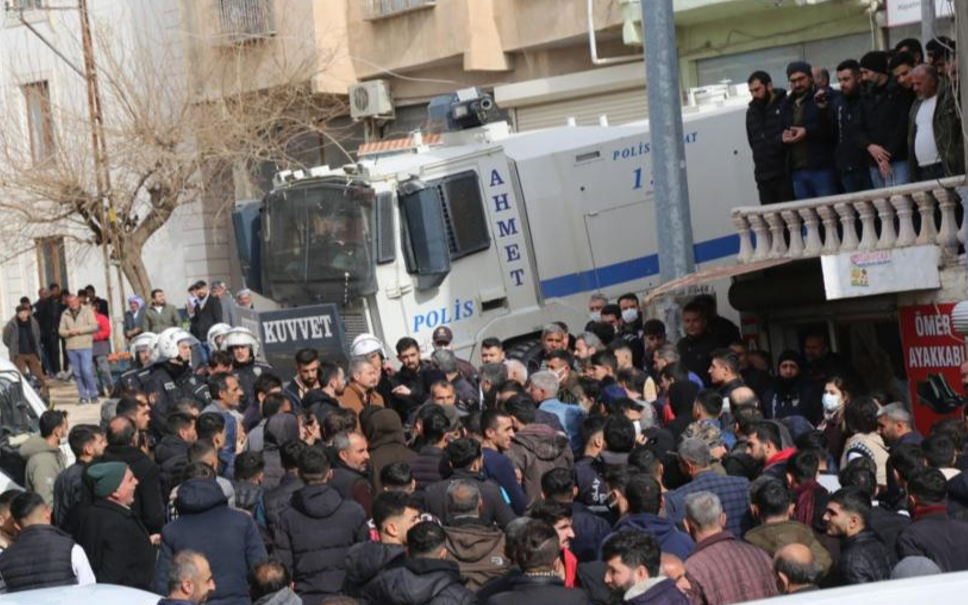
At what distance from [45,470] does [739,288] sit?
6822mm

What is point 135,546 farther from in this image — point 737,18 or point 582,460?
point 737,18

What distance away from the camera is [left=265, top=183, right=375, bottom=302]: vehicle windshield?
61.3 ft

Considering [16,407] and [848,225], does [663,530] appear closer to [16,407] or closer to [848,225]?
[848,225]

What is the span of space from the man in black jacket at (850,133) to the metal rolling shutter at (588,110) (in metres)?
11.0

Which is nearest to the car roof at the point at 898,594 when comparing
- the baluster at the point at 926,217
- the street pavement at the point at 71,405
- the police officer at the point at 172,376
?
the baluster at the point at 926,217

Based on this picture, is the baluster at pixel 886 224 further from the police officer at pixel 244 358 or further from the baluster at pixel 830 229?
the police officer at pixel 244 358

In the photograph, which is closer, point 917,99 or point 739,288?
point 917,99

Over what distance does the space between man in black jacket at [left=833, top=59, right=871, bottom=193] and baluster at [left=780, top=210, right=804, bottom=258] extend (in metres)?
0.57

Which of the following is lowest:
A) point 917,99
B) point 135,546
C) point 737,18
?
point 135,546

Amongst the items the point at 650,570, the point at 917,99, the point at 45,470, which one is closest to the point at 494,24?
the point at 917,99

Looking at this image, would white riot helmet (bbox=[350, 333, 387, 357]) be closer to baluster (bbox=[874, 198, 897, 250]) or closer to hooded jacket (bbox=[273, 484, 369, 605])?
baluster (bbox=[874, 198, 897, 250])

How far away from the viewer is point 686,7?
26.0m

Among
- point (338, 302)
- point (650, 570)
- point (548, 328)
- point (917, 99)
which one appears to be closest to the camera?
point (650, 570)

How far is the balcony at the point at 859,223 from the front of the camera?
14.7 m
